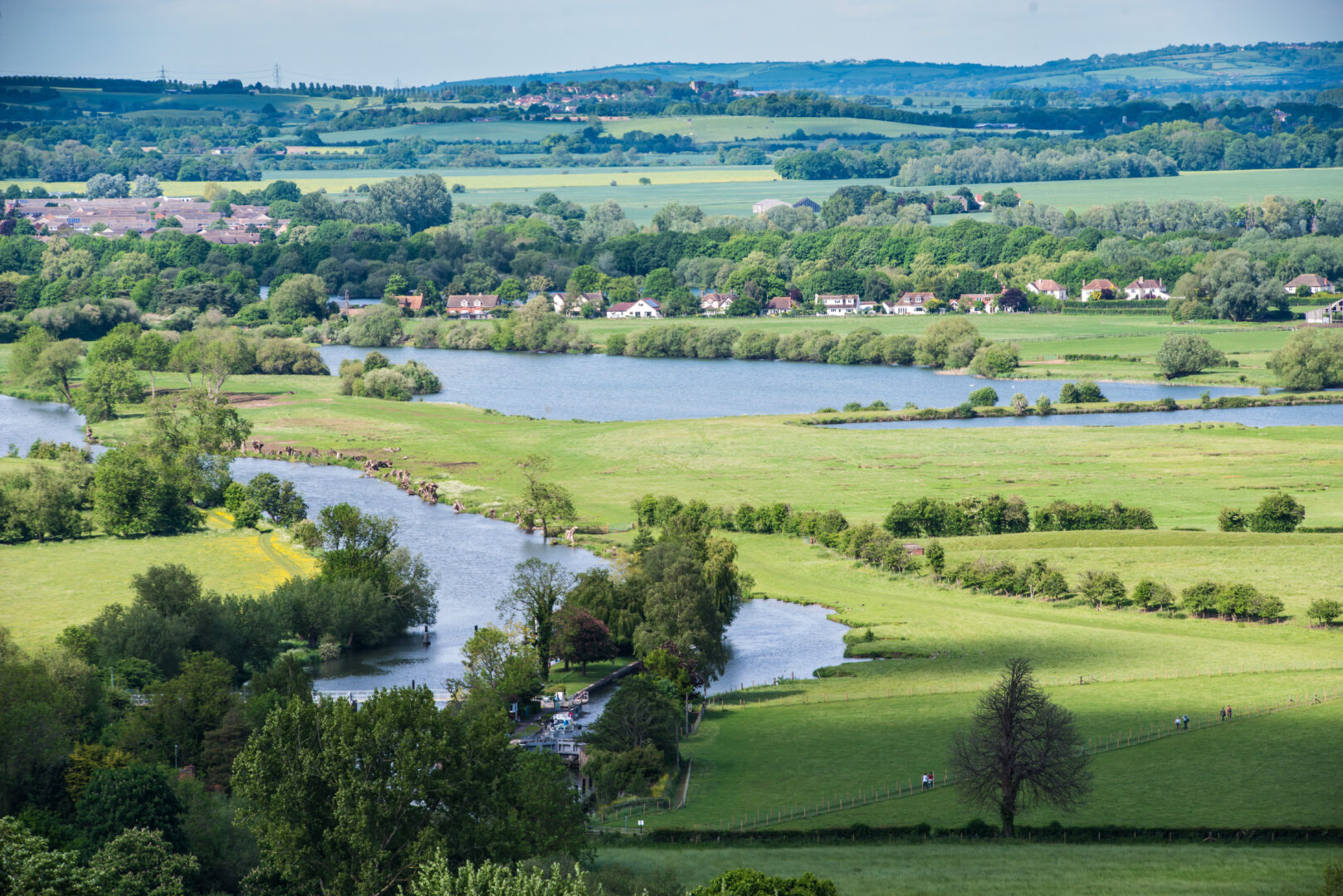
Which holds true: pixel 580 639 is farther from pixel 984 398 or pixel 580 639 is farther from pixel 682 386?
pixel 682 386

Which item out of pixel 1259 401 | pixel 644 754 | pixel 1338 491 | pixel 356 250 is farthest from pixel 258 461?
pixel 356 250

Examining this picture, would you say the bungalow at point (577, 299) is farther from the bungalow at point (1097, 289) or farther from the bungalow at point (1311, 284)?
the bungalow at point (1311, 284)

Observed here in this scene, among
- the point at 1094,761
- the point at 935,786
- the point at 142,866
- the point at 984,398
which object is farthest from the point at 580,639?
the point at 984,398

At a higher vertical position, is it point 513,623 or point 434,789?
point 434,789

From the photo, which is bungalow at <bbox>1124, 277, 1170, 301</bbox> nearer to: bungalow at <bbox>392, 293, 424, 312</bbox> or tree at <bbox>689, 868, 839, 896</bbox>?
bungalow at <bbox>392, 293, 424, 312</bbox>

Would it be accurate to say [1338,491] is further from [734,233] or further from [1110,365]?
[734,233]

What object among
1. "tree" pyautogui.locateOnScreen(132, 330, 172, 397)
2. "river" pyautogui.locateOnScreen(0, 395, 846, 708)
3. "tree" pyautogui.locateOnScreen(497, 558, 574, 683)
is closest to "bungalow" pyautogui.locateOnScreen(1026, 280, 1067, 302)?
"tree" pyautogui.locateOnScreen(132, 330, 172, 397)
